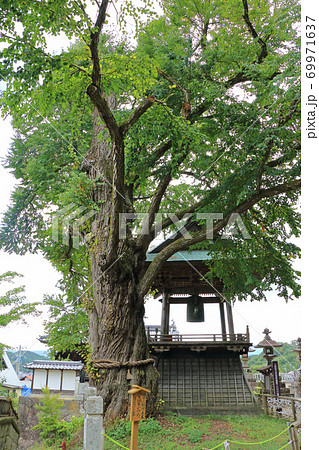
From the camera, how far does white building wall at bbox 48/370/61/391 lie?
63.2ft

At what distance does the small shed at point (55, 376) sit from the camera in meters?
19.2

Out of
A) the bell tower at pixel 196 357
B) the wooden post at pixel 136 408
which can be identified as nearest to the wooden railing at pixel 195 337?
the bell tower at pixel 196 357

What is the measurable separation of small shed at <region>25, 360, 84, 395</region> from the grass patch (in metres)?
Answer: 13.4

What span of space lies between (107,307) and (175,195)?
596 cm

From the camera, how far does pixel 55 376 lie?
19.5m

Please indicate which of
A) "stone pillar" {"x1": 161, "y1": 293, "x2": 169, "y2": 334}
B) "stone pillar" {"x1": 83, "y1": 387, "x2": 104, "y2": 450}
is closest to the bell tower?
"stone pillar" {"x1": 161, "y1": 293, "x2": 169, "y2": 334}

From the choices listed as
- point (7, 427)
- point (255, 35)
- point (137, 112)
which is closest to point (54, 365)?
point (7, 427)

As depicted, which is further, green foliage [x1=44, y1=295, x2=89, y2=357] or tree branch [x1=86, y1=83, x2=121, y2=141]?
green foliage [x1=44, y1=295, x2=89, y2=357]

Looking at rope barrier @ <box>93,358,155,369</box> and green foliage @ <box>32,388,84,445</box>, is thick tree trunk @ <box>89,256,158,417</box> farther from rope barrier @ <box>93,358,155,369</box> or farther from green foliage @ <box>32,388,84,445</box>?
green foliage @ <box>32,388,84,445</box>

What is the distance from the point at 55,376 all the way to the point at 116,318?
47.9ft

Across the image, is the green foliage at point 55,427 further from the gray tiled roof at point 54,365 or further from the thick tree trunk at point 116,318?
the gray tiled roof at point 54,365

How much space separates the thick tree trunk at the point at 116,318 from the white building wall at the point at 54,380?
13770mm

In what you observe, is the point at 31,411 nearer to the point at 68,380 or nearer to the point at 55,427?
the point at 68,380

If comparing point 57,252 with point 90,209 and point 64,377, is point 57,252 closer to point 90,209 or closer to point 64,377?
point 90,209
